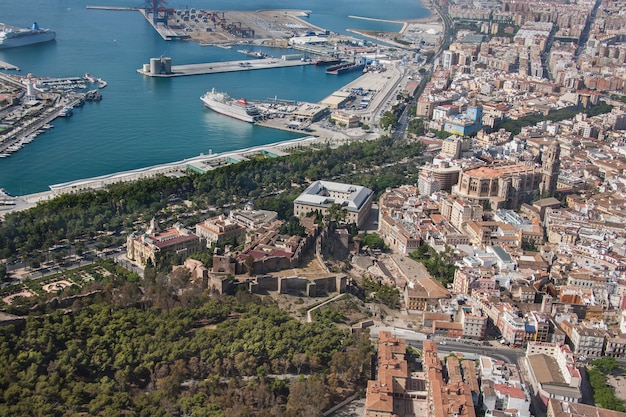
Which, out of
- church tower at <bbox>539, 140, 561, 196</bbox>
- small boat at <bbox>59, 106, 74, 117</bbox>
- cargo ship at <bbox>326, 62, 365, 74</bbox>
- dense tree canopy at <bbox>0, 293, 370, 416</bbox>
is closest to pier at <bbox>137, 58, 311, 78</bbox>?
cargo ship at <bbox>326, 62, 365, 74</bbox>

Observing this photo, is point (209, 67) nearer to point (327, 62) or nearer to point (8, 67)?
point (327, 62)

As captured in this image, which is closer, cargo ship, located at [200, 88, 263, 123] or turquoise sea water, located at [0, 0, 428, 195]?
turquoise sea water, located at [0, 0, 428, 195]

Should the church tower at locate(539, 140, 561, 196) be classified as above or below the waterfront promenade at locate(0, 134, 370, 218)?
above

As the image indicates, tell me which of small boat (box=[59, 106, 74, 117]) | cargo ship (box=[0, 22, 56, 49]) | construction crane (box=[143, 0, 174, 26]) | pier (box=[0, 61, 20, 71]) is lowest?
small boat (box=[59, 106, 74, 117])

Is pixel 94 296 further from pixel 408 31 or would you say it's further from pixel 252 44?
pixel 408 31

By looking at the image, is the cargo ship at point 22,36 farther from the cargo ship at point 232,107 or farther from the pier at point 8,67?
the cargo ship at point 232,107

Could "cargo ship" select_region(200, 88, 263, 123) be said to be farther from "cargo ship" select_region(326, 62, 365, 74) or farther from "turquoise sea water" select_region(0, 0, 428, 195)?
"cargo ship" select_region(326, 62, 365, 74)
